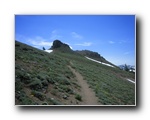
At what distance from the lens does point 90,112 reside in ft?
20.1

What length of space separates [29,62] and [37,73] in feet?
1.39

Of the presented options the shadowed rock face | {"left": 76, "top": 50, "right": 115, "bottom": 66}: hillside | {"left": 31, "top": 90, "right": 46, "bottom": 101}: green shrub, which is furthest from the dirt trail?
{"left": 31, "top": 90, "right": 46, "bottom": 101}: green shrub

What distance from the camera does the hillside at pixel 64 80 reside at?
6.00m

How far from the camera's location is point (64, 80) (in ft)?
20.8

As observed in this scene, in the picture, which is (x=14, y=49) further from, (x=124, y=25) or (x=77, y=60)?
(x=124, y=25)

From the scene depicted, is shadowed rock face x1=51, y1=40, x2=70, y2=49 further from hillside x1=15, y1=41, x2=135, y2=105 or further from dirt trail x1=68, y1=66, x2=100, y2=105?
dirt trail x1=68, y1=66, x2=100, y2=105

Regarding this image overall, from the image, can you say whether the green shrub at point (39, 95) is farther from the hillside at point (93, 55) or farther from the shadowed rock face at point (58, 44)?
the hillside at point (93, 55)

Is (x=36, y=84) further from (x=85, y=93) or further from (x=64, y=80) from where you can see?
(x=85, y=93)

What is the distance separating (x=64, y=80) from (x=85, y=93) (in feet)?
2.12

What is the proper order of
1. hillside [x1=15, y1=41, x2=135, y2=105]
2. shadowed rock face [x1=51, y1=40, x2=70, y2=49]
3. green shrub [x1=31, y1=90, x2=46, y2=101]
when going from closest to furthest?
green shrub [x1=31, y1=90, x2=46, y2=101], hillside [x1=15, y1=41, x2=135, y2=105], shadowed rock face [x1=51, y1=40, x2=70, y2=49]

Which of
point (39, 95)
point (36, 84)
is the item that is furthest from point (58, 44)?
point (39, 95)

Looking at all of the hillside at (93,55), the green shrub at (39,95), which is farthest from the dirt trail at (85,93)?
the green shrub at (39,95)

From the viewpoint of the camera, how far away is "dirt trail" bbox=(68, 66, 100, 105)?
6100 millimetres
